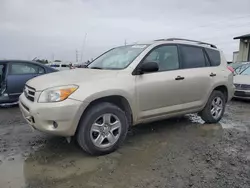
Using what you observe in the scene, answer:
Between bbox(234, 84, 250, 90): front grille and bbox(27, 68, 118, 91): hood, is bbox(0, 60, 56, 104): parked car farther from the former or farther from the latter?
bbox(234, 84, 250, 90): front grille

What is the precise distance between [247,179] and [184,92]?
6.84ft

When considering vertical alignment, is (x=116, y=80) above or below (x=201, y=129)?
above

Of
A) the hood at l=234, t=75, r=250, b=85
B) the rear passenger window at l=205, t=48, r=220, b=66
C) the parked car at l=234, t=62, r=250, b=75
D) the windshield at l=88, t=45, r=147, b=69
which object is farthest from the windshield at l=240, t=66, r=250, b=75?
the windshield at l=88, t=45, r=147, b=69

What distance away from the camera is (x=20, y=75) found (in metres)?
7.46

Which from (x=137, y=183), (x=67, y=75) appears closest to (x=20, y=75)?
(x=67, y=75)

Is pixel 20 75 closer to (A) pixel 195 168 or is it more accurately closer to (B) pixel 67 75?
(B) pixel 67 75

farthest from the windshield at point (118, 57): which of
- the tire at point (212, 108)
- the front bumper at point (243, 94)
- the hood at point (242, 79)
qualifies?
the hood at point (242, 79)

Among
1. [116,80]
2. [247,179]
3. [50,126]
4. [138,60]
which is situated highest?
[138,60]

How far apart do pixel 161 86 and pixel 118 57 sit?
3.18ft

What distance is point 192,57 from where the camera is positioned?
5.47 metres

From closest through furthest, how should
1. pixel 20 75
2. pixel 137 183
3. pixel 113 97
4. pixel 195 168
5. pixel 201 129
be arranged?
pixel 137 183 < pixel 195 168 < pixel 113 97 < pixel 201 129 < pixel 20 75

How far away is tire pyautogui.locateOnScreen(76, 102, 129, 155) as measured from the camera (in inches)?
150

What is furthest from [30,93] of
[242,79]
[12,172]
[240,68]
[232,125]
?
[240,68]

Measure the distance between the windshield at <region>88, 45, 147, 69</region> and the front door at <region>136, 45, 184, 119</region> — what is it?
251 mm
